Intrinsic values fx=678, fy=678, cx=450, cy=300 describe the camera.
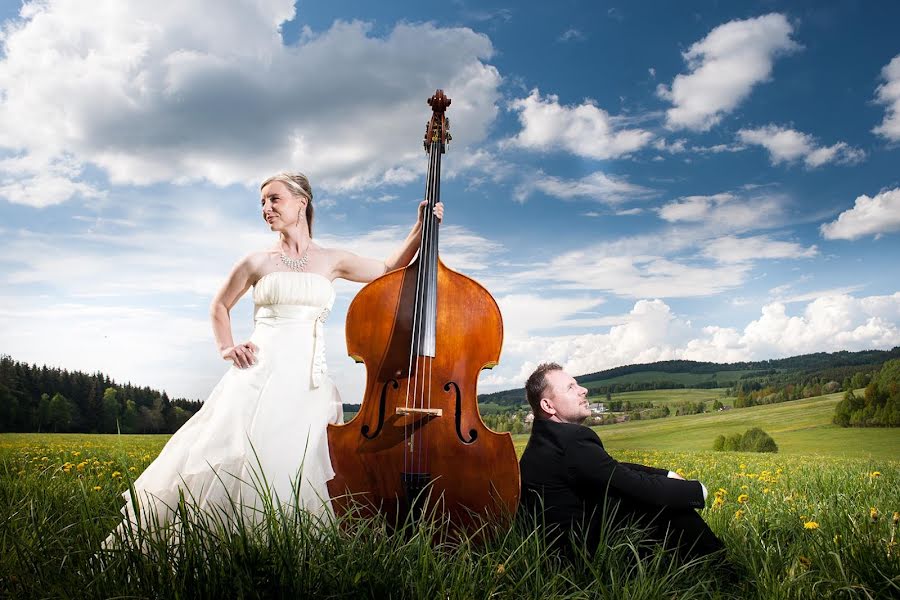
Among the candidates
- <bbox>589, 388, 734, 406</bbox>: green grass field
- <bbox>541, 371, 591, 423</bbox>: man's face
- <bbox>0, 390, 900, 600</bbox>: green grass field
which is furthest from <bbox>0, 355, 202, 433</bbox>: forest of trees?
<bbox>589, 388, 734, 406</bbox>: green grass field

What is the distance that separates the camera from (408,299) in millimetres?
3598

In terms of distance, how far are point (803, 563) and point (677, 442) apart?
36.7ft

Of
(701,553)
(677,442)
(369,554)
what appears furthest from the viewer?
(677,442)

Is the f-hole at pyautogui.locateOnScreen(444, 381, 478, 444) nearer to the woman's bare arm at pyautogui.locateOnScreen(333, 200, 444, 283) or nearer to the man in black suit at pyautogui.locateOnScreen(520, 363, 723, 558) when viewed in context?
the man in black suit at pyautogui.locateOnScreen(520, 363, 723, 558)

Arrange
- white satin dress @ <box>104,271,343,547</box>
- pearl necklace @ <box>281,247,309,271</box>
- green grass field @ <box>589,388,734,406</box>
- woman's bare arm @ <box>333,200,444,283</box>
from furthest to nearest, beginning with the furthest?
green grass field @ <box>589,388,734,406</box> < woman's bare arm @ <box>333,200,444,283</box> < pearl necklace @ <box>281,247,309,271</box> < white satin dress @ <box>104,271,343,547</box>

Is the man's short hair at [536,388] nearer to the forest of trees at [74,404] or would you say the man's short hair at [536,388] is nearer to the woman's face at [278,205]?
the woman's face at [278,205]

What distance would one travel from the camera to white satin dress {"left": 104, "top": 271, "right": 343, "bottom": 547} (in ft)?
11.3

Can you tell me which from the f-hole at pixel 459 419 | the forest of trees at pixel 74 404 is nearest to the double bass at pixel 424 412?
the f-hole at pixel 459 419

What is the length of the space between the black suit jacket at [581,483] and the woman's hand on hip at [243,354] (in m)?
1.59

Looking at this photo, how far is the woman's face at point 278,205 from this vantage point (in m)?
3.90

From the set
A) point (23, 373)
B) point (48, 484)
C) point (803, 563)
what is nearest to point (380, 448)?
point (803, 563)

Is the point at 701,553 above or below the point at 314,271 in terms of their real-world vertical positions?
below

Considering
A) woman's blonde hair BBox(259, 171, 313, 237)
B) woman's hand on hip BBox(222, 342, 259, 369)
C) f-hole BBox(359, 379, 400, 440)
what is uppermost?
woman's blonde hair BBox(259, 171, 313, 237)

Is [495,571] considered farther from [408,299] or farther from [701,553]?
[408,299]
